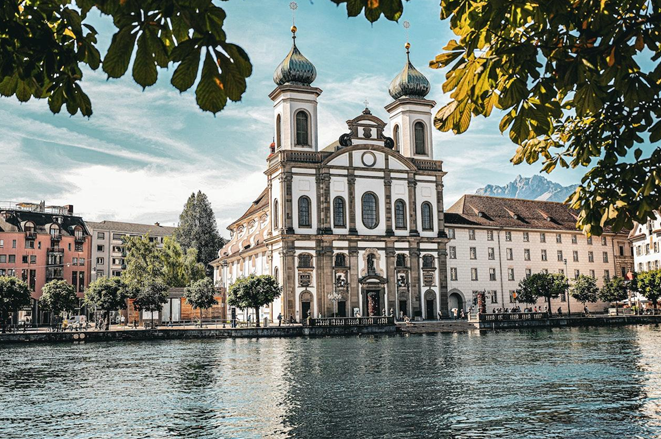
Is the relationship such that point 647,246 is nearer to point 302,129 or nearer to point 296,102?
point 302,129

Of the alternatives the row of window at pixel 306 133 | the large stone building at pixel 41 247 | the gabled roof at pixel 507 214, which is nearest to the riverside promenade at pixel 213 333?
the row of window at pixel 306 133

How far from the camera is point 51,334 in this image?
52312mm

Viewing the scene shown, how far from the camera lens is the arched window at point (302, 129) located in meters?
69.9

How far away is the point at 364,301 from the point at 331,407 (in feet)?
159

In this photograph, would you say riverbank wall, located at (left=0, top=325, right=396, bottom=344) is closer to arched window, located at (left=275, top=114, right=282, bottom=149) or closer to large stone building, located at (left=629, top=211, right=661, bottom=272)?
arched window, located at (left=275, top=114, right=282, bottom=149)

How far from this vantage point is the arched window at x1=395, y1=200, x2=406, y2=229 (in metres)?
71.8

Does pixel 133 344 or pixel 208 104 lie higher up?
pixel 208 104

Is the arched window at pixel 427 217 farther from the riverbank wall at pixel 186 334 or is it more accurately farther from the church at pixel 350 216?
the riverbank wall at pixel 186 334

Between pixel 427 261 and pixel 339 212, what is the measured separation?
1088 cm

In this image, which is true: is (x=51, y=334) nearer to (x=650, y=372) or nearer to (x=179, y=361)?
(x=179, y=361)

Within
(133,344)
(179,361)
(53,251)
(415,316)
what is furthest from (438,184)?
(53,251)

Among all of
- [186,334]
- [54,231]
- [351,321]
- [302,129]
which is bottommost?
[186,334]

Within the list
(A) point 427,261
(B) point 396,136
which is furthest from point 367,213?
(B) point 396,136

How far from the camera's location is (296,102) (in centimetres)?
7000
